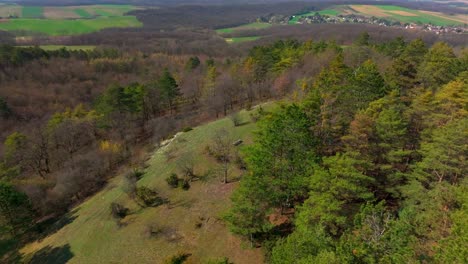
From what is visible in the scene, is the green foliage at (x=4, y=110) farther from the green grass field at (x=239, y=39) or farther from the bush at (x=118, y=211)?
the green grass field at (x=239, y=39)

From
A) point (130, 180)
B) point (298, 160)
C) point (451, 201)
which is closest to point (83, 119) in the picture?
point (130, 180)

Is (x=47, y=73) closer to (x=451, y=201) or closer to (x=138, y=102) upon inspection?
(x=138, y=102)

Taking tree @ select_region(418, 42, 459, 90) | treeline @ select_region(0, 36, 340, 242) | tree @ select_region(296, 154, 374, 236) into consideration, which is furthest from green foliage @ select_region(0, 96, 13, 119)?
tree @ select_region(418, 42, 459, 90)

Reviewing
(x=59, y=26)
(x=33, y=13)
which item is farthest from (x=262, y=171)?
(x=33, y=13)

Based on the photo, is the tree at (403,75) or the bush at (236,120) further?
the bush at (236,120)

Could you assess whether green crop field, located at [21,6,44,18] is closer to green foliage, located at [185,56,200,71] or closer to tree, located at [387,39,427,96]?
green foliage, located at [185,56,200,71]

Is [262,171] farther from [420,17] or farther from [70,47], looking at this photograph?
[420,17]

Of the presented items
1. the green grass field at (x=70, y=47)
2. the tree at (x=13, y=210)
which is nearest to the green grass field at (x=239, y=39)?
the green grass field at (x=70, y=47)
